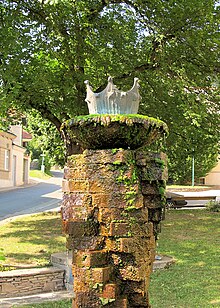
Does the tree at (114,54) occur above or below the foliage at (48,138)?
above

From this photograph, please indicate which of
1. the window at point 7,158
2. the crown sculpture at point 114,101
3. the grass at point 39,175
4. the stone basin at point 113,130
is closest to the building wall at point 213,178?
the grass at point 39,175

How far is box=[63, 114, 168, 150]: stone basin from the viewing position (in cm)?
454

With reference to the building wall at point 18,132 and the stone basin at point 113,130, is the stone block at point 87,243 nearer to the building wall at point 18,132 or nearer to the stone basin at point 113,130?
the stone basin at point 113,130

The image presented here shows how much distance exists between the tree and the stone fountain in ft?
26.5

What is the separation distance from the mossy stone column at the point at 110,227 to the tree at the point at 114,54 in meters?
8.21

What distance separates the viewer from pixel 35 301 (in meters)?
7.29

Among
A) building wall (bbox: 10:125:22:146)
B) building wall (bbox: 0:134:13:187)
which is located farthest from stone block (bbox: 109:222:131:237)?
building wall (bbox: 10:125:22:146)

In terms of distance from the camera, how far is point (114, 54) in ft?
47.9

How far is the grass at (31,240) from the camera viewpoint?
10469 mm

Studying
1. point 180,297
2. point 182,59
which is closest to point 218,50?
point 182,59

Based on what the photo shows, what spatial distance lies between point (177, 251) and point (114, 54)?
6748mm

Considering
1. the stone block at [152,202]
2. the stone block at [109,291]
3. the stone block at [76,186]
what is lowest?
the stone block at [109,291]

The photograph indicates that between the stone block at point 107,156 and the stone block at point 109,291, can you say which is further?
the stone block at point 107,156

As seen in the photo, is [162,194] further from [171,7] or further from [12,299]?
[171,7]
